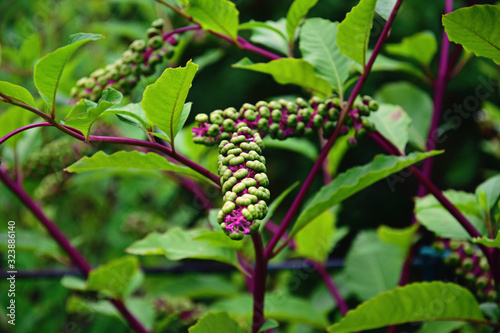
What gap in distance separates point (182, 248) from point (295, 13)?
0.55m

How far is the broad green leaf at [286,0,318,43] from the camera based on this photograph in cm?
96

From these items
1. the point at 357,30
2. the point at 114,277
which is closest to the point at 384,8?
the point at 357,30

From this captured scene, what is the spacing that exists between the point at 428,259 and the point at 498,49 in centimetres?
70

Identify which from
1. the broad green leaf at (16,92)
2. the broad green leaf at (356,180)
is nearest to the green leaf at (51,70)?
the broad green leaf at (16,92)

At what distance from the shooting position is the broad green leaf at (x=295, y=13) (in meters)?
0.96

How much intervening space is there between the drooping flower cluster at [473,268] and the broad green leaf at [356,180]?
33 centimetres

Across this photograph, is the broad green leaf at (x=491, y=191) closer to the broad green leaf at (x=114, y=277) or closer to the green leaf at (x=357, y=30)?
the green leaf at (x=357, y=30)

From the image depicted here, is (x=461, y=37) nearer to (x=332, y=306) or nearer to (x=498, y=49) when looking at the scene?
(x=498, y=49)

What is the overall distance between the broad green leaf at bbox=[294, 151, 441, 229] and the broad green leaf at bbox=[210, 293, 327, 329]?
45 centimetres

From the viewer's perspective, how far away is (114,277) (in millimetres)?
1142

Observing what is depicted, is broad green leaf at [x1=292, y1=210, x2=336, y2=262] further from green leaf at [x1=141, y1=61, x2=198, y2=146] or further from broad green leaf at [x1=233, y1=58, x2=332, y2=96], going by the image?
green leaf at [x1=141, y1=61, x2=198, y2=146]

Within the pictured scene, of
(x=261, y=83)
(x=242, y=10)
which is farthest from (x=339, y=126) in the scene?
(x=242, y=10)

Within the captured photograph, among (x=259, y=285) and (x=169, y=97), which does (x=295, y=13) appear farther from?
(x=259, y=285)

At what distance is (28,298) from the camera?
6.73 ft
